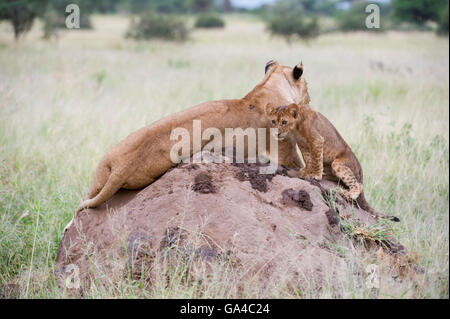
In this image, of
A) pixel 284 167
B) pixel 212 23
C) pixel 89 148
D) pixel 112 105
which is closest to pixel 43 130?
pixel 89 148

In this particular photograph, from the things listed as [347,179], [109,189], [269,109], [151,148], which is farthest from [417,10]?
[109,189]

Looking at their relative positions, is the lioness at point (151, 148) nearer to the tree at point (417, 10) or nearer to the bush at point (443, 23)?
the bush at point (443, 23)

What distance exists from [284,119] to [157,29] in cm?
2384

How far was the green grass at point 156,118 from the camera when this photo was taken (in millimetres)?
4539

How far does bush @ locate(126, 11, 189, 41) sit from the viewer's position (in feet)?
89.6

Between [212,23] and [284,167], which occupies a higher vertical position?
[212,23]

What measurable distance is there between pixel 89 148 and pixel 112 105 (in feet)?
9.77

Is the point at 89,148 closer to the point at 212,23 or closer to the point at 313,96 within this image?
the point at 313,96

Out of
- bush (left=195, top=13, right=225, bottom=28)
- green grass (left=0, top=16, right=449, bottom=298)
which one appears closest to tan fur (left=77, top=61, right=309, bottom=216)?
green grass (left=0, top=16, right=449, bottom=298)

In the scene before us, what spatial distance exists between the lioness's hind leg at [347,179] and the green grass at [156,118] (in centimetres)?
64

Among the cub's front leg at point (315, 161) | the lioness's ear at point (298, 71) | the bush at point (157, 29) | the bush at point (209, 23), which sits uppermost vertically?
the bush at point (209, 23)

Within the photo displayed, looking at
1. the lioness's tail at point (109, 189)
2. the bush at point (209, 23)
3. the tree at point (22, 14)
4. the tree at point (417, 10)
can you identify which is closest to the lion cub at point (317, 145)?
the lioness's tail at point (109, 189)
